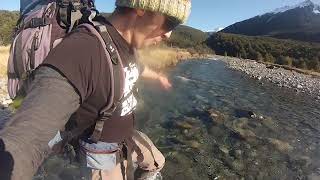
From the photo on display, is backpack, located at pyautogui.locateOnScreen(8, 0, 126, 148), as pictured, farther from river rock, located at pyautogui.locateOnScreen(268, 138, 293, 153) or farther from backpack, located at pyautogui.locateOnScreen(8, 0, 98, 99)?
river rock, located at pyautogui.locateOnScreen(268, 138, 293, 153)

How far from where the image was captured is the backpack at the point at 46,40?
84.1 inches

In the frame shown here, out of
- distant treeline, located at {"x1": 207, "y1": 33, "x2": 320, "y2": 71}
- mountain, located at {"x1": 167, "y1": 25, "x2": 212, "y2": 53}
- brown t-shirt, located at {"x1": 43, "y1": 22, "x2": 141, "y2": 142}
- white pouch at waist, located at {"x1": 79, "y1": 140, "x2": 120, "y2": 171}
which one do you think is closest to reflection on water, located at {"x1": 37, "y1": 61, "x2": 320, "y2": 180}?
white pouch at waist, located at {"x1": 79, "y1": 140, "x2": 120, "y2": 171}

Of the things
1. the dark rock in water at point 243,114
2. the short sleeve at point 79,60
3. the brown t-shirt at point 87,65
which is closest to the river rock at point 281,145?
the dark rock in water at point 243,114

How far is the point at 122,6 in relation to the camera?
8.05ft

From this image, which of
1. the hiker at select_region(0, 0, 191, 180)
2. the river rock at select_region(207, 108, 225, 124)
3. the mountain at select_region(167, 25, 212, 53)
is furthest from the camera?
the mountain at select_region(167, 25, 212, 53)

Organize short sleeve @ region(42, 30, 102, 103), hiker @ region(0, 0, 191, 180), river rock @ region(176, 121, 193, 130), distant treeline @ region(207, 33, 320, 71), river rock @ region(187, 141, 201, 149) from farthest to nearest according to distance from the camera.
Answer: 1. distant treeline @ region(207, 33, 320, 71)
2. river rock @ region(176, 121, 193, 130)
3. river rock @ region(187, 141, 201, 149)
4. short sleeve @ region(42, 30, 102, 103)
5. hiker @ region(0, 0, 191, 180)

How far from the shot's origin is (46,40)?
7.10 feet

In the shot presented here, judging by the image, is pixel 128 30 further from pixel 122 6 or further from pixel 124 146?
pixel 124 146

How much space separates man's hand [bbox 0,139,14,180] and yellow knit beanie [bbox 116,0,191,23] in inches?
44.6

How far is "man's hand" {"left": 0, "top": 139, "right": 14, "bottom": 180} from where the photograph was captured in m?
1.56

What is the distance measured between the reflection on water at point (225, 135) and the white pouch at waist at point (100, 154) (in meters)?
4.90

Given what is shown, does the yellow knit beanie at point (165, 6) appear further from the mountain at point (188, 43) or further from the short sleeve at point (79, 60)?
the mountain at point (188, 43)

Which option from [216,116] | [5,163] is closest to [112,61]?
[5,163]

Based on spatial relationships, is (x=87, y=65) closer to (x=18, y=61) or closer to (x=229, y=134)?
(x=18, y=61)
